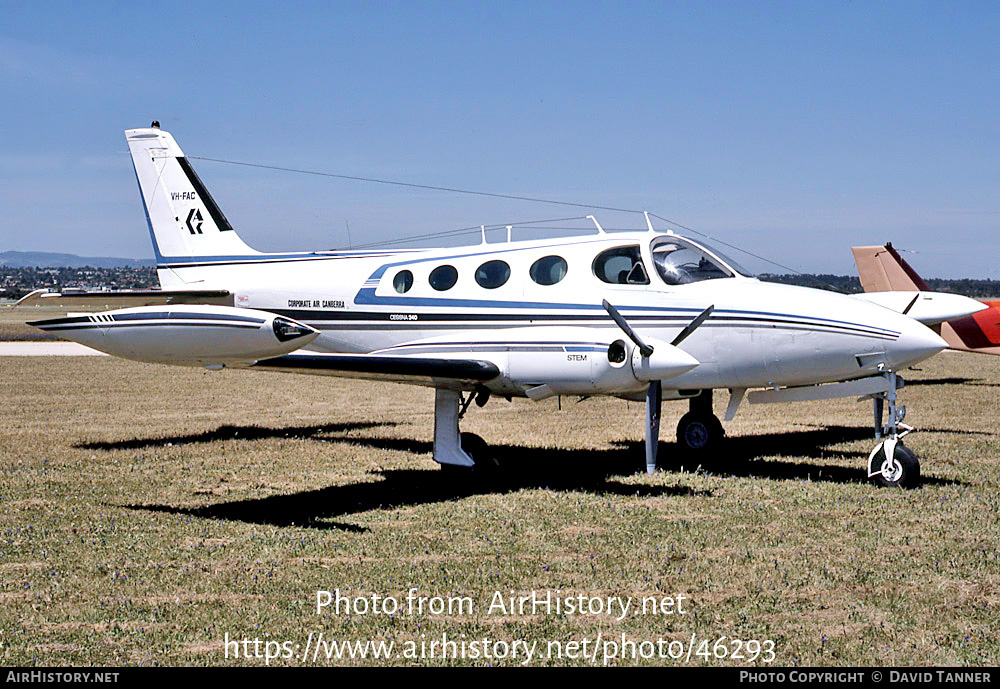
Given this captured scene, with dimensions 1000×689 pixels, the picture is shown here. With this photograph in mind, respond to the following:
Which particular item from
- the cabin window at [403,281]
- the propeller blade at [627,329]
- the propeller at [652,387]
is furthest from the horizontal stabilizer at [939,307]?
the cabin window at [403,281]

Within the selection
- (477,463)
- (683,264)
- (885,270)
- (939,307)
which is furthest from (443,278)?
(885,270)

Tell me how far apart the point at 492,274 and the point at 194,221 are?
5935mm

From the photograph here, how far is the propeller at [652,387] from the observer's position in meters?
10.7

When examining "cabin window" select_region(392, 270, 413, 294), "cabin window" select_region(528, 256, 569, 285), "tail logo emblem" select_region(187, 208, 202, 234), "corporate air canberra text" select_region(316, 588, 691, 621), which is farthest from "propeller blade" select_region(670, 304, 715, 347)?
"tail logo emblem" select_region(187, 208, 202, 234)

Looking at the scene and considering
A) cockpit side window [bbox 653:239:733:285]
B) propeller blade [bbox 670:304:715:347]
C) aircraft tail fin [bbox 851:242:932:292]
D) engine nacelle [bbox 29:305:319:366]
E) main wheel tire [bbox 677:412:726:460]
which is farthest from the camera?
aircraft tail fin [bbox 851:242:932:292]

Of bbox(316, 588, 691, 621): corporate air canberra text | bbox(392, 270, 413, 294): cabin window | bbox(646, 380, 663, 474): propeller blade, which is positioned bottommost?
bbox(316, 588, 691, 621): corporate air canberra text

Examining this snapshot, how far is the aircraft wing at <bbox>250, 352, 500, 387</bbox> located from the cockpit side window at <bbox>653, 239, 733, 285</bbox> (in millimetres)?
2579

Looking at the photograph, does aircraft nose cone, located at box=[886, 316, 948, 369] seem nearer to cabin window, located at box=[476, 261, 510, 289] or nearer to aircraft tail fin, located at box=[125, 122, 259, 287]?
cabin window, located at box=[476, 261, 510, 289]

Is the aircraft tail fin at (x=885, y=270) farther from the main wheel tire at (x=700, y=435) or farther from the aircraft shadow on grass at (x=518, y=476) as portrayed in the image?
the main wheel tire at (x=700, y=435)

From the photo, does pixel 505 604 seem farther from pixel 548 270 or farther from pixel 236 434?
pixel 236 434

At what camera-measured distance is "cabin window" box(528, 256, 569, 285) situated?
12055mm

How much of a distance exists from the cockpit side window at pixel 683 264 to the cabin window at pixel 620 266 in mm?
241

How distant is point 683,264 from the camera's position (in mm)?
11930

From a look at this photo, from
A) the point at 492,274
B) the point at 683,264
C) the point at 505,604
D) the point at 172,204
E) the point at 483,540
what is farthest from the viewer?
the point at 172,204
